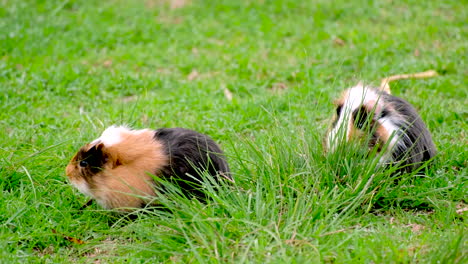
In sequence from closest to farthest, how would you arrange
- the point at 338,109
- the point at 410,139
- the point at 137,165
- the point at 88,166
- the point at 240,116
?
1. the point at 137,165
2. the point at 88,166
3. the point at 410,139
4. the point at 338,109
5. the point at 240,116

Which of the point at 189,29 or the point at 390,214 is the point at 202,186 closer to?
the point at 390,214

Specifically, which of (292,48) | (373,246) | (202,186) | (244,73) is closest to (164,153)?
(202,186)

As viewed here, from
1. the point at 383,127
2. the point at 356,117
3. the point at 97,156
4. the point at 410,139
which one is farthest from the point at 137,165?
the point at 410,139

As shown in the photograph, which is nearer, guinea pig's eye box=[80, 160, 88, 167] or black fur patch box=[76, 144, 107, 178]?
black fur patch box=[76, 144, 107, 178]

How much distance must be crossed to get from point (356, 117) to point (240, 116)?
205 cm

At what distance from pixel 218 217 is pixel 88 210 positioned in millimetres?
1281

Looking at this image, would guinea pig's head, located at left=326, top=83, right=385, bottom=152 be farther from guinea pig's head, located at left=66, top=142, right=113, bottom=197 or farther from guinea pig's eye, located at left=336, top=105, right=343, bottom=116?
guinea pig's head, located at left=66, top=142, right=113, bottom=197

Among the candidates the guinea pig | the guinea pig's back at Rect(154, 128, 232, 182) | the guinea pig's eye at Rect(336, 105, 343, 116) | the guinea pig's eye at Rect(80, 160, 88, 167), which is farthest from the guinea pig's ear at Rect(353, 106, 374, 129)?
the guinea pig's eye at Rect(80, 160, 88, 167)

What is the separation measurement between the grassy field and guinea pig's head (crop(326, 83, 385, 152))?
152 millimetres

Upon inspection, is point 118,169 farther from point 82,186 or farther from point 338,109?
point 338,109

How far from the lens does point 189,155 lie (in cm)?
446

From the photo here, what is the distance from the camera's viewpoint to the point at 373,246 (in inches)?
141

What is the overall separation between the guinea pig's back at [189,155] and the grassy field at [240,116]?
200 millimetres

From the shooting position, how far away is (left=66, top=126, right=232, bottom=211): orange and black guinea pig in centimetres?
434
